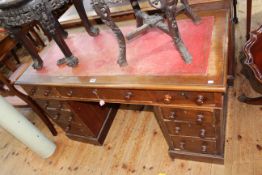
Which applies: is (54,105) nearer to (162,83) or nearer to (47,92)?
(47,92)

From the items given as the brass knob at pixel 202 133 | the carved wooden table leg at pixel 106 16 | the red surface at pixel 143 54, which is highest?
the carved wooden table leg at pixel 106 16

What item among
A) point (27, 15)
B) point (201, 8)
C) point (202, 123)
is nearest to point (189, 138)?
point (202, 123)

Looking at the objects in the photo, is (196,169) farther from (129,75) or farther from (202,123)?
(129,75)

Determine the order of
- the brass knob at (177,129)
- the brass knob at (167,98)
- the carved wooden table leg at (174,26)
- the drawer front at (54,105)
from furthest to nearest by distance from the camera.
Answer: the drawer front at (54,105)
the brass knob at (177,129)
the brass knob at (167,98)
the carved wooden table leg at (174,26)

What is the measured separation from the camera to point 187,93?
128 cm

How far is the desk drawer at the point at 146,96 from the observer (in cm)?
126

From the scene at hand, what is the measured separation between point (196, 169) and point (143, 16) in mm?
1081

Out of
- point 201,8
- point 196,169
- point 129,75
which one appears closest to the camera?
point 129,75

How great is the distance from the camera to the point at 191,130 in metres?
1.52

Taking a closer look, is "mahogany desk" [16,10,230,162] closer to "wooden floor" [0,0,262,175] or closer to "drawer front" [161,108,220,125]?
"drawer front" [161,108,220,125]

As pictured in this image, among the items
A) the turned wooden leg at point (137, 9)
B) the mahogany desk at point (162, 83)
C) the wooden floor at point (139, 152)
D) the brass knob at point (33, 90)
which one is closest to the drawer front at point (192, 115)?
the mahogany desk at point (162, 83)

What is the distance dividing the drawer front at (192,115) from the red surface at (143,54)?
232mm

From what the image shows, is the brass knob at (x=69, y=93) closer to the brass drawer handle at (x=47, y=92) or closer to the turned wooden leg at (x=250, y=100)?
the brass drawer handle at (x=47, y=92)

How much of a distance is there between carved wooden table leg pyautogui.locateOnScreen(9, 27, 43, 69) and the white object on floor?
1.26 feet
